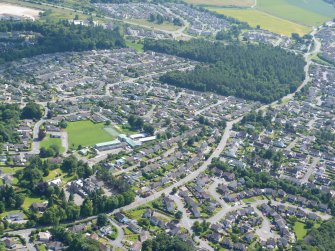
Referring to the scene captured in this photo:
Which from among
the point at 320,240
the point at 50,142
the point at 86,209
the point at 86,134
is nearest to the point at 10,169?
the point at 50,142

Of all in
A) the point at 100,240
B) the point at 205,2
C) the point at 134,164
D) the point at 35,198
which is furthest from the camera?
the point at 205,2

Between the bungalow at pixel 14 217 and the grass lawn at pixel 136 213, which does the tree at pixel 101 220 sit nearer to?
the grass lawn at pixel 136 213

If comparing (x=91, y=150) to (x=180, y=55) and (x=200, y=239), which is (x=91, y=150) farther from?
(x=180, y=55)

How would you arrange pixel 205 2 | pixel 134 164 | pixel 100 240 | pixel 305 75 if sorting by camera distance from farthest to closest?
Answer: pixel 205 2 < pixel 305 75 < pixel 134 164 < pixel 100 240

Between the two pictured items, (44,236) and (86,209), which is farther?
(86,209)

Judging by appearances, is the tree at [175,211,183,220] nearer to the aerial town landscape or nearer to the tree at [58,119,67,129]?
the aerial town landscape

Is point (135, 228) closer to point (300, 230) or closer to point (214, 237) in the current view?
point (214, 237)

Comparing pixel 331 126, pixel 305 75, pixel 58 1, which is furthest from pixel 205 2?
pixel 331 126
